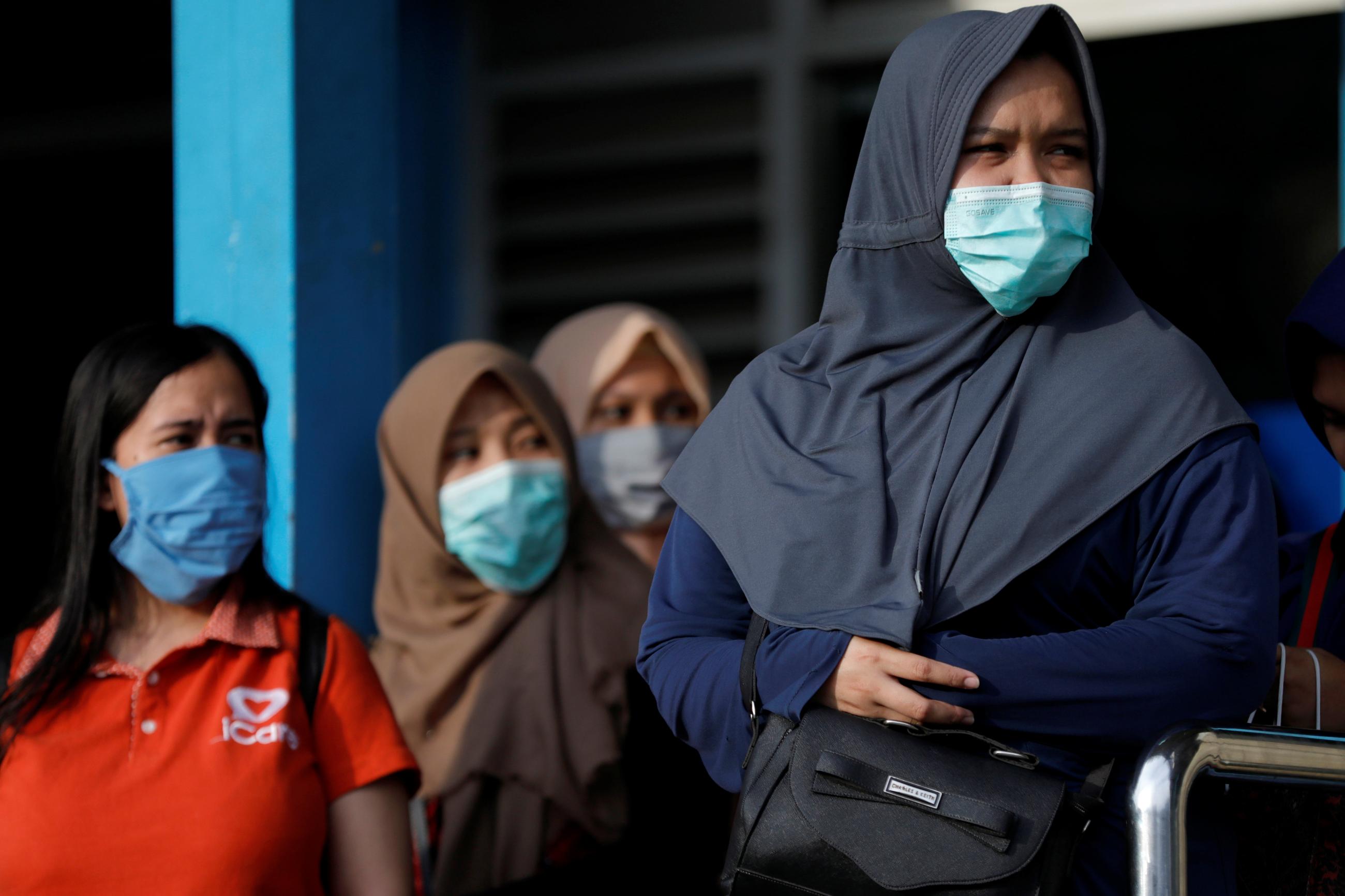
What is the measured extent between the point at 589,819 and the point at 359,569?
32.9 inches

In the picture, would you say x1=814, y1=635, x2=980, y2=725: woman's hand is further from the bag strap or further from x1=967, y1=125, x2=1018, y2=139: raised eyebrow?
the bag strap

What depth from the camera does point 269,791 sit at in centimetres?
204

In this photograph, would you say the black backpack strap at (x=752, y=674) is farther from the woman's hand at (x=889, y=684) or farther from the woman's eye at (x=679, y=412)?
the woman's eye at (x=679, y=412)

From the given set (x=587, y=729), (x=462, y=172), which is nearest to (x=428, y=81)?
(x=462, y=172)

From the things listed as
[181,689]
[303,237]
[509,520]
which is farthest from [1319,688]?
[303,237]

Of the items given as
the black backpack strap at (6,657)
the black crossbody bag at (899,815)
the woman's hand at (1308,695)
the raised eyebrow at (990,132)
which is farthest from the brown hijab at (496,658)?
the raised eyebrow at (990,132)

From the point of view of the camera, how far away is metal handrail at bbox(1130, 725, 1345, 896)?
1.26m

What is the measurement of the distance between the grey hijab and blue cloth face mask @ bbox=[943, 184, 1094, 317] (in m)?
0.03

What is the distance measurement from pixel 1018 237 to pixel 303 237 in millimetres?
1949

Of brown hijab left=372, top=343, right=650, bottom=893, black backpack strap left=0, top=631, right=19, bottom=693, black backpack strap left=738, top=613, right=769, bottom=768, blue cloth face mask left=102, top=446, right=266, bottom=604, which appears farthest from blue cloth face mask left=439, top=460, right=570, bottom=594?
black backpack strap left=738, top=613, right=769, bottom=768

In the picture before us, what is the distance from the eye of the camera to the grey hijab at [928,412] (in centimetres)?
151

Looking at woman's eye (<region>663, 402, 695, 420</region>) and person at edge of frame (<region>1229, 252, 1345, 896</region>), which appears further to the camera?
woman's eye (<region>663, 402, 695, 420</region>)

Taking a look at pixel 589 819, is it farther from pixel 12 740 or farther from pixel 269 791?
pixel 12 740

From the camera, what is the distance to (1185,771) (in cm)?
127
